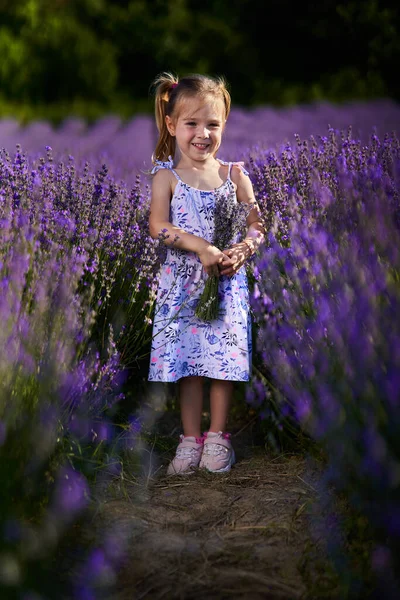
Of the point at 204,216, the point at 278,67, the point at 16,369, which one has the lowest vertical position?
the point at 16,369

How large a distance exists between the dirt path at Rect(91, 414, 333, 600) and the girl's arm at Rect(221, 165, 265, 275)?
0.72 metres

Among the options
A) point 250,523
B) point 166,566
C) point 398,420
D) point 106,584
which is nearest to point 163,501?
point 250,523

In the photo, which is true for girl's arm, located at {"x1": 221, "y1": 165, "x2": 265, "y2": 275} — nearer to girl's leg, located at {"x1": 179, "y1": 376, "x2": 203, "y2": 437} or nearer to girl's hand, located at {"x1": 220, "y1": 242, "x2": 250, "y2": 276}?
girl's hand, located at {"x1": 220, "y1": 242, "x2": 250, "y2": 276}

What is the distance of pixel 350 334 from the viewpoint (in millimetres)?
1718

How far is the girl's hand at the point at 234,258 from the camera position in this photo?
104 inches

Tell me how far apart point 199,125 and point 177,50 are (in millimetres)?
8381

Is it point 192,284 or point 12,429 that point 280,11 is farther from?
point 12,429

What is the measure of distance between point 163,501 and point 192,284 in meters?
0.79

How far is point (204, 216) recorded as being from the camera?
2.78m

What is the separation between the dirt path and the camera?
1.79m

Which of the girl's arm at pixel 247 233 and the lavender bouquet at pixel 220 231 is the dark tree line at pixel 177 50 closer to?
the girl's arm at pixel 247 233

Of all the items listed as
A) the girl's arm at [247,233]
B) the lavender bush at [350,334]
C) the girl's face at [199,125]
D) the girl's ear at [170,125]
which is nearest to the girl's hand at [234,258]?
the girl's arm at [247,233]

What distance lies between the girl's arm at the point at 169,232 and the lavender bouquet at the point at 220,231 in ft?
0.19

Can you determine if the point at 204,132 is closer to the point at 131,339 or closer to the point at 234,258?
the point at 234,258
